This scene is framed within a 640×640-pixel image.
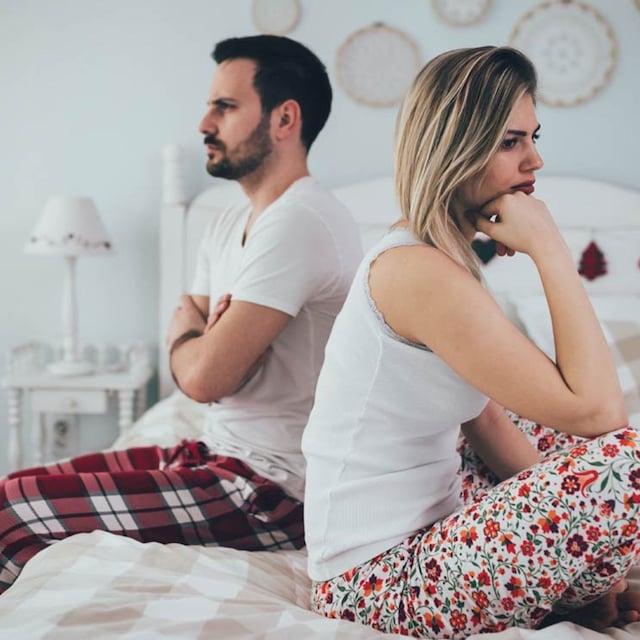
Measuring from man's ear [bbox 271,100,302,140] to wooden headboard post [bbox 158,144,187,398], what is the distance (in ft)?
4.01

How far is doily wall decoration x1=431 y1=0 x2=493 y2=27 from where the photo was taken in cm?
266

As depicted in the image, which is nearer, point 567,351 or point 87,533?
point 567,351

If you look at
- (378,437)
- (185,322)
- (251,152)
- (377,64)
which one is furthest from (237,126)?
(377,64)

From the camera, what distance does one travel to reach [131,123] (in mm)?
2871

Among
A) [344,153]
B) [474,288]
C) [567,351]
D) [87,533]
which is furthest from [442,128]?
[344,153]

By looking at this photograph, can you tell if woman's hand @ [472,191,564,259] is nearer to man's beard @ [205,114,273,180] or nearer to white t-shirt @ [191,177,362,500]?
white t-shirt @ [191,177,362,500]

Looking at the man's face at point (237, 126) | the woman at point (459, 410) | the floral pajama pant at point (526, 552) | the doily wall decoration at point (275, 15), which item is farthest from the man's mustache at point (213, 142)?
the doily wall decoration at point (275, 15)

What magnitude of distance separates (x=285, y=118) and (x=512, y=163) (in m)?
0.61

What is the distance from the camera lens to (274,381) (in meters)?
1.47

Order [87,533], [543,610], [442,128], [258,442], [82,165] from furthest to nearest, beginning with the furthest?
[82,165] < [258,442] < [87,533] < [442,128] < [543,610]

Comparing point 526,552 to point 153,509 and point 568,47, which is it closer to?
point 153,509

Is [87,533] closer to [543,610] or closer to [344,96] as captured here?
[543,610]

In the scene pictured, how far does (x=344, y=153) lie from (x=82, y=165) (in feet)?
2.97

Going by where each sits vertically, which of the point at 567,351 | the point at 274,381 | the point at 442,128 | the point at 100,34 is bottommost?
the point at 274,381
